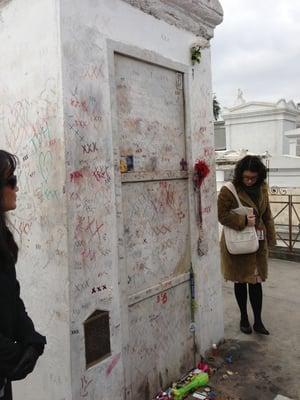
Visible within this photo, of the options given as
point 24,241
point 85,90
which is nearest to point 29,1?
point 85,90

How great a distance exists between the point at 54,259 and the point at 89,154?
72cm

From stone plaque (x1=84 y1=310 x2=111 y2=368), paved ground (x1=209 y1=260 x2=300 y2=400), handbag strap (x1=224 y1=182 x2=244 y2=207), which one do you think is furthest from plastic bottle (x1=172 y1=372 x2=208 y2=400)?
handbag strap (x1=224 y1=182 x2=244 y2=207)

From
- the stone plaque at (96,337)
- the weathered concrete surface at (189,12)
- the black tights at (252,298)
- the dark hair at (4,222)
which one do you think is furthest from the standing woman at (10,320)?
the black tights at (252,298)

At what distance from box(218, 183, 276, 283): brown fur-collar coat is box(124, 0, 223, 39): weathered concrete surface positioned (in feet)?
5.17

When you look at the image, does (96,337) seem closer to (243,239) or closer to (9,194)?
(9,194)

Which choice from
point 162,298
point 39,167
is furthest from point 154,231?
point 39,167

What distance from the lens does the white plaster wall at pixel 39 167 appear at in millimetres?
2594

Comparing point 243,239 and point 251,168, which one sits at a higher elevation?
point 251,168

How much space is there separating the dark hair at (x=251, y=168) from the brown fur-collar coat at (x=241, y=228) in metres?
0.09

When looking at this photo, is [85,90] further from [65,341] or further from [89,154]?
[65,341]

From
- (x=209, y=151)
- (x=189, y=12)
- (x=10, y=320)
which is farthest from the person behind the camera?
(x=209, y=151)

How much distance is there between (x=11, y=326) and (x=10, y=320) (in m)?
0.04

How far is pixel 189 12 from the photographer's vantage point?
3.69 m

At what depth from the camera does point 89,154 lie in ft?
8.87
